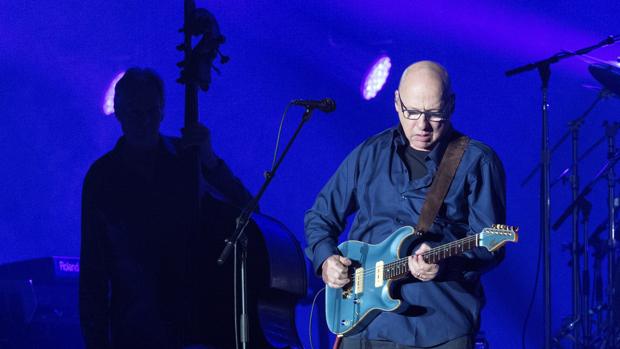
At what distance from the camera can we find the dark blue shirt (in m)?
2.90

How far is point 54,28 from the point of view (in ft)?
20.4

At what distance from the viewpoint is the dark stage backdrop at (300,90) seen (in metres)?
6.18

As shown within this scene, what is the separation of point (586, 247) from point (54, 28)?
4482mm

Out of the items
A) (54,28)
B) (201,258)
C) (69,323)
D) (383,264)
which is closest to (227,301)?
(201,258)

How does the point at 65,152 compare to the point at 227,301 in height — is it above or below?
above

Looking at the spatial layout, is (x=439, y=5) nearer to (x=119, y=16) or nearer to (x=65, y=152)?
(x=119, y=16)

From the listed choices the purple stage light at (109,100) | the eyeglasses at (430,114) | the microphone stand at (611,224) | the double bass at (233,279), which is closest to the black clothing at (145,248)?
the double bass at (233,279)

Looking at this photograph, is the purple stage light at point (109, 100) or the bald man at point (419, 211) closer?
the bald man at point (419, 211)

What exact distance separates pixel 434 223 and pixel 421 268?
0.75 ft

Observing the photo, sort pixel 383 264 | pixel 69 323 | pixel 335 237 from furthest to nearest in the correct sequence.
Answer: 1. pixel 69 323
2. pixel 335 237
3. pixel 383 264

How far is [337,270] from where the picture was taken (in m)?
3.18

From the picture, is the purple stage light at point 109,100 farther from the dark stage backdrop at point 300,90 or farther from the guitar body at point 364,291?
the guitar body at point 364,291

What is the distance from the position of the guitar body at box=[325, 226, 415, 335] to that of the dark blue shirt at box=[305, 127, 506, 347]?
0.13 ft

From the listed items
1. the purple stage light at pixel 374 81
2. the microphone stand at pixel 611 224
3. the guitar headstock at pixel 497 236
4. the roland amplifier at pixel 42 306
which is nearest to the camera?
the guitar headstock at pixel 497 236
